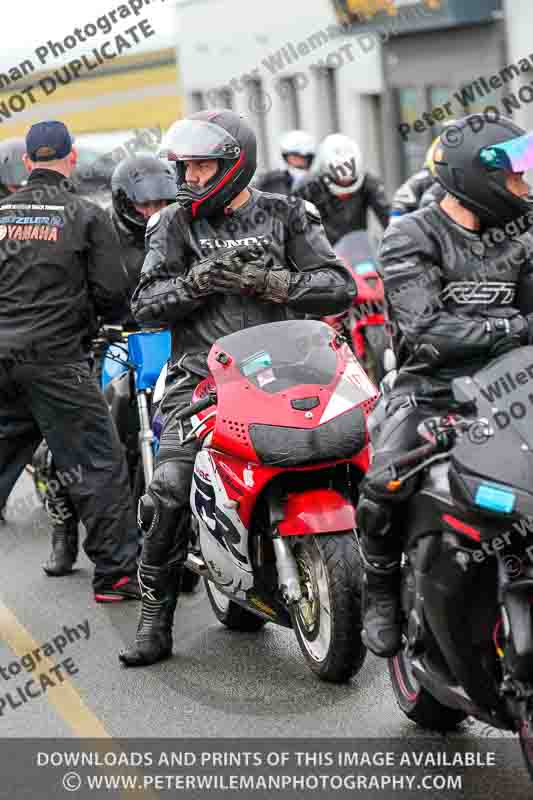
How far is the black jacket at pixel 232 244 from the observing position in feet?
21.6

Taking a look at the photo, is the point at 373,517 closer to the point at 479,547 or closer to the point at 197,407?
the point at 479,547

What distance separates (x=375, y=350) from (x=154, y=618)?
4.92 metres

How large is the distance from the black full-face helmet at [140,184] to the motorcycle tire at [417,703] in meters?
3.50

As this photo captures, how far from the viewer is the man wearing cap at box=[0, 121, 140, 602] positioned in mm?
7637

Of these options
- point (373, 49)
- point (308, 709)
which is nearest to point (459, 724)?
point (308, 709)

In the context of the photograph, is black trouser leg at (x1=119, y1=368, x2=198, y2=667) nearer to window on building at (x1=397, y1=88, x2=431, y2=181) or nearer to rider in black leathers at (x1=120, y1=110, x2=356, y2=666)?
rider in black leathers at (x1=120, y1=110, x2=356, y2=666)

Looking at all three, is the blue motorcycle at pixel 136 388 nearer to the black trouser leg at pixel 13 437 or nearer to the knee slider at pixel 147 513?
the black trouser leg at pixel 13 437

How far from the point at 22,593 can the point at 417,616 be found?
3.74 m

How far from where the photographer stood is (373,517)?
5051 millimetres

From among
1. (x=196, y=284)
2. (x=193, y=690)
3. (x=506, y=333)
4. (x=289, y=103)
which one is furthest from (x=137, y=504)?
(x=289, y=103)

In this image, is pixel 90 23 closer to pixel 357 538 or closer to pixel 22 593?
pixel 22 593

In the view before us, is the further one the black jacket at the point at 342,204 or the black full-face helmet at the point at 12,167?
the black jacket at the point at 342,204
